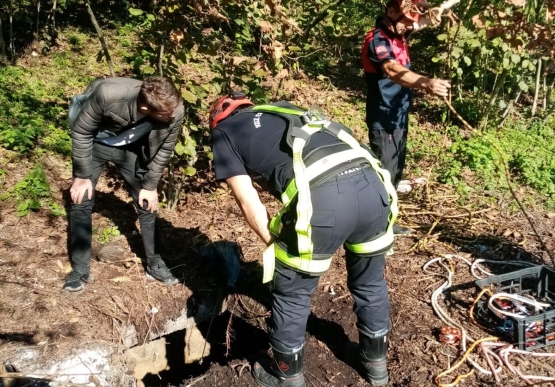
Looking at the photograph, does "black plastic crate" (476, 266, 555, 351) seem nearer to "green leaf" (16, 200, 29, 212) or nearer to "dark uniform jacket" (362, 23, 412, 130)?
"dark uniform jacket" (362, 23, 412, 130)

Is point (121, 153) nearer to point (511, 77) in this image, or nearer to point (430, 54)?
point (511, 77)

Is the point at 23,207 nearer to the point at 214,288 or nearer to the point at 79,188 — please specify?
the point at 79,188

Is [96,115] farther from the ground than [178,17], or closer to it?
closer to it

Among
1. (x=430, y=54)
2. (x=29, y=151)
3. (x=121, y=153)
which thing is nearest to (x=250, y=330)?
(x=121, y=153)

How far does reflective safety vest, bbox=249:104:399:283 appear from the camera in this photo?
263 cm

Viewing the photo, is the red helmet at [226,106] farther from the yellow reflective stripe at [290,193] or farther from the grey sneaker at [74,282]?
the grey sneaker at [74,282]

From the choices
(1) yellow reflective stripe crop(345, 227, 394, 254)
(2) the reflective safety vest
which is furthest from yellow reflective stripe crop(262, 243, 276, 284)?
(1) yellow reflective stripe crop(345, 227, 394, 254)

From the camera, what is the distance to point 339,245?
283 cm

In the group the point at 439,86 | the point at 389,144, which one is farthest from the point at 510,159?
the point at 439,86

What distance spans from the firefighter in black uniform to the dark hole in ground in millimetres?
1388

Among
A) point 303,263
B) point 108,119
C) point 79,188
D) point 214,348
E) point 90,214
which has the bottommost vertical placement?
point 214,348

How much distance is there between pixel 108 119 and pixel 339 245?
1917 millimetres

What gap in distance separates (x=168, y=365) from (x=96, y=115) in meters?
2.43

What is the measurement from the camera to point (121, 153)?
3904 millimetres
